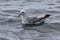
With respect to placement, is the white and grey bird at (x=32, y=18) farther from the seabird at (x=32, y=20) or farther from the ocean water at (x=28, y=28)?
the ocean water at (x=28, y=28)

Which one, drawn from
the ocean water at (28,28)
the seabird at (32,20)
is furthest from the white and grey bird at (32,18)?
the ocean water at (28,28)

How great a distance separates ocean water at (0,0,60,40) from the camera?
10.6 metres

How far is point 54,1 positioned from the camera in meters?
15.9

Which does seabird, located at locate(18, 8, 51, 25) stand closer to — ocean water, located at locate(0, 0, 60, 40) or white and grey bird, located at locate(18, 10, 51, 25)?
white and grey bird, located at locate(18, 10, 51, 25)

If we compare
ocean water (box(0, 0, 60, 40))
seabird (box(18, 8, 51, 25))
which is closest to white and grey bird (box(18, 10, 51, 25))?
seabird (box(18, 8, 51, 25))

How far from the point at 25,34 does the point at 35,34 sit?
433mm

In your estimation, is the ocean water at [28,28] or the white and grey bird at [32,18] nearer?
the ocean water at [28,28]

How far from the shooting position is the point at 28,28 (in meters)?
11.5

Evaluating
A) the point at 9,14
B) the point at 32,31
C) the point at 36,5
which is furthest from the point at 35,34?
the point at 36,5

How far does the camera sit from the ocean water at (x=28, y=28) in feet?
34.6

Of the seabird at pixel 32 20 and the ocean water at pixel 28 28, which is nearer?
the ocean water at pixel 28 28

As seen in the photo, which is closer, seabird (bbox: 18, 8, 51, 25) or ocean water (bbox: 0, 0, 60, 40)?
ocean water (bbox: 0, 0, 60, 40)

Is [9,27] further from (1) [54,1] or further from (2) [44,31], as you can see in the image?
(1) [54,1]

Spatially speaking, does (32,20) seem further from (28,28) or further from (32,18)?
(28,28)
